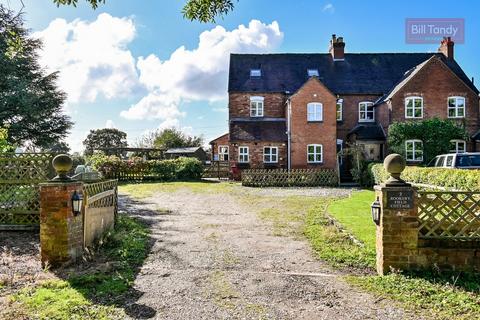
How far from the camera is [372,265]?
21.8ft

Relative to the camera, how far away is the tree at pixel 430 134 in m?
25.2

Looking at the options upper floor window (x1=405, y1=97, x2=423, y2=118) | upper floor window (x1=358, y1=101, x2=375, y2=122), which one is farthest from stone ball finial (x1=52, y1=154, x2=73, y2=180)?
upper floor window (x1=358, y1=101, x2=375, y2=122)

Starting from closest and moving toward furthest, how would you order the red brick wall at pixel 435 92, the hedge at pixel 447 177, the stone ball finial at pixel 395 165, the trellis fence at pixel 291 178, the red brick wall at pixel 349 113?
the stone ball finial at pixel 395 165, the hedge at pixel 447 177, the trellis fence at pixel 291 178, the red brick wall at pixel 435 92, the red brick wall at pixel 349 113

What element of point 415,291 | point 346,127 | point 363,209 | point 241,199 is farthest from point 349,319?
point 346,127

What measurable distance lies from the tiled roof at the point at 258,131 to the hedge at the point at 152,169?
4.37m

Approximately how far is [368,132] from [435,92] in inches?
210

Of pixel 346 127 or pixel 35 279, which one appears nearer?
pixel 35 279

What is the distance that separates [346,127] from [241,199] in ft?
53.0

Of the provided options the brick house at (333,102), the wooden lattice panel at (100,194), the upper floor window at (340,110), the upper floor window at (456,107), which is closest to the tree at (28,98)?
the brick house at (333,102)

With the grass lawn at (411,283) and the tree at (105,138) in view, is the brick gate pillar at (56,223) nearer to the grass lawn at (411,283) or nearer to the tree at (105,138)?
the grass lawn at (411,283)

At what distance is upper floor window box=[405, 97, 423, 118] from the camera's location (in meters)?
26.6

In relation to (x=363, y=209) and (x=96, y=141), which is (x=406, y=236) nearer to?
(x=363, y=209)

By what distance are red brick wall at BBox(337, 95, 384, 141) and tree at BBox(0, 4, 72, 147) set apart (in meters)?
24.3

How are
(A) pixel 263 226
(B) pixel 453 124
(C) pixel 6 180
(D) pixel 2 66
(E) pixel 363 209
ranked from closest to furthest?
(C) pixel 6 180 < (A) pixel 263 226 < (E) pixel 363 209 < (B) pixel 453 124 < (D) pixel 2 66
